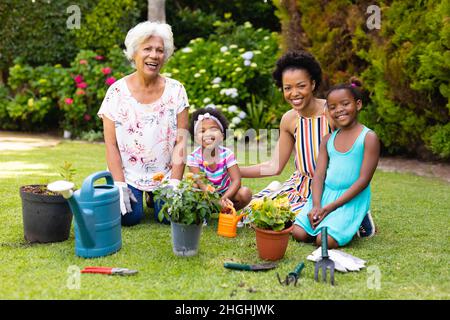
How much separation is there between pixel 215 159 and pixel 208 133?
211 millimetres

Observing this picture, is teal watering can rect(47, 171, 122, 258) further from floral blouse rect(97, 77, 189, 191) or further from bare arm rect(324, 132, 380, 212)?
bare arm rect(324, 132, 380, 212)

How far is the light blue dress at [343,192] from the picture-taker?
11.3ft

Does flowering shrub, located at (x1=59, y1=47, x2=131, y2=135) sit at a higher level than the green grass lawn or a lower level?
higher

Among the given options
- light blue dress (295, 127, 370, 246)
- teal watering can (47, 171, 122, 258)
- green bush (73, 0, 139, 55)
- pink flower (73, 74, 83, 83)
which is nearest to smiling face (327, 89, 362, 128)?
light blue dress (295, 127, 370, 246)

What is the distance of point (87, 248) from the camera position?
10.1 ft

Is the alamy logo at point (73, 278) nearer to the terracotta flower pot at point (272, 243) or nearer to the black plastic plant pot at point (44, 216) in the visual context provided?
the black plastic plant pot at point (44, 216)

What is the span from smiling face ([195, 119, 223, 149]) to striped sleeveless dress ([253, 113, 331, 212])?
58cm

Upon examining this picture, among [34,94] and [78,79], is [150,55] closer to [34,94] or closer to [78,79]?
[78,79]

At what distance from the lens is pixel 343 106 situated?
11.5 ft

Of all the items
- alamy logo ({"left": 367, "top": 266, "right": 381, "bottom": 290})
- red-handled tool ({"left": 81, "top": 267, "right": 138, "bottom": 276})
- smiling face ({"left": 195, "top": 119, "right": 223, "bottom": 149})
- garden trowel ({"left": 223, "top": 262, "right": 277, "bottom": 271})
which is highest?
smiling face ({"left": 195, "top": 119, "right": 223, "bottom": 149})

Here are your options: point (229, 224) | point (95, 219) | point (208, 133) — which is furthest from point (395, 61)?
point (95, 219)

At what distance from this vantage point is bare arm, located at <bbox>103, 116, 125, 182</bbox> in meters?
3.90

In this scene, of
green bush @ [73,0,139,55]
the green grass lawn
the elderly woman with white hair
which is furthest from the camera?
green bush @ [73,0,139,55]

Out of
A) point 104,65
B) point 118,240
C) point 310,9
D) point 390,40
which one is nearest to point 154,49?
point 118,240
